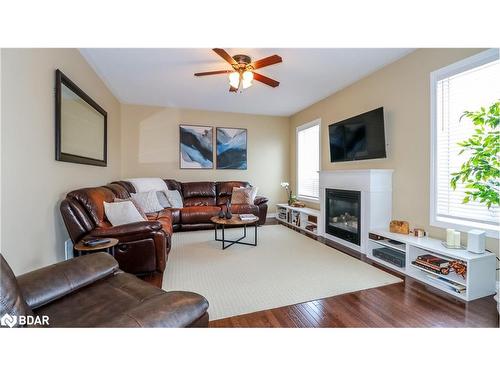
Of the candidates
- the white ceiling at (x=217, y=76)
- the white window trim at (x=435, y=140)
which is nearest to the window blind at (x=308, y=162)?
the white ceiling at (x=217, y=76)

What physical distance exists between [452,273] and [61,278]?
3.18 metres

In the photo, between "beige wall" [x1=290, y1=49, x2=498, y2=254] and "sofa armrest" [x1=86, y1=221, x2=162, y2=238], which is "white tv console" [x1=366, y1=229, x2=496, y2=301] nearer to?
"beige wall" [x1=290, y1=49, x2=498, y2=254]

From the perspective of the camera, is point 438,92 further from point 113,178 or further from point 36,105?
point 113,178

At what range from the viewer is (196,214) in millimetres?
4547

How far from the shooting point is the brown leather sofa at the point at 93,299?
0.92 meters

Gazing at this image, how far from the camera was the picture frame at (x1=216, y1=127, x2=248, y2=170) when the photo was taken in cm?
564

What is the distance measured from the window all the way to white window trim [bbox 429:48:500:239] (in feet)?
7.74

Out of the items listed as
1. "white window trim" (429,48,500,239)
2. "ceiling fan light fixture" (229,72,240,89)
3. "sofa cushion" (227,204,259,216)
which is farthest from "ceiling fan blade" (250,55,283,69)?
"sofa cushion" (227,204,259,216)

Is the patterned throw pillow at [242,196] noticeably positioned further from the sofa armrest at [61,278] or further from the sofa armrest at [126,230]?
the sofa armrest at [61,278]

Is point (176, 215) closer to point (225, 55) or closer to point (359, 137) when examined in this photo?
point (225, 55)

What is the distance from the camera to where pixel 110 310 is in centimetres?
115

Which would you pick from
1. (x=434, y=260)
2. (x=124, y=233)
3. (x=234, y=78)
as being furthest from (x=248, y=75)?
(x=434, y=260)
